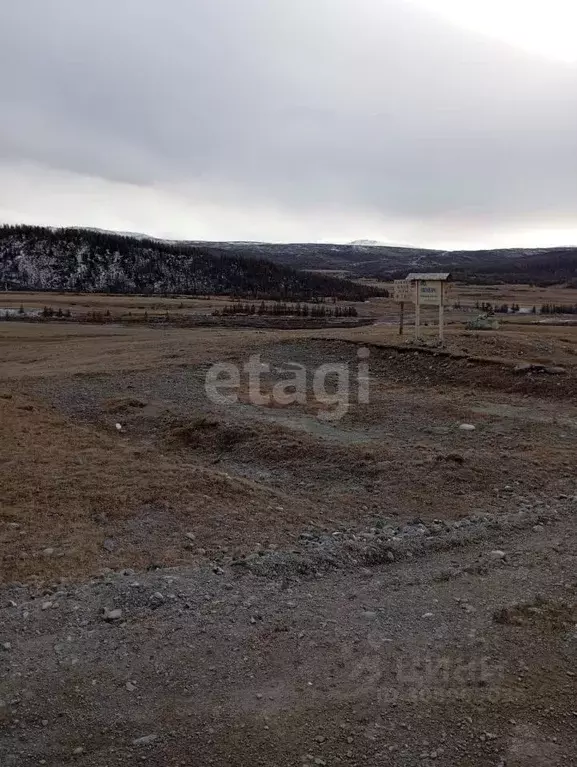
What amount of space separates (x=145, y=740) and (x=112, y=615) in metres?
1.48

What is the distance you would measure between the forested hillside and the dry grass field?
87121 millimetres

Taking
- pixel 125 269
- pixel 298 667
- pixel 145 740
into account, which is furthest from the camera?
pixel 125 269

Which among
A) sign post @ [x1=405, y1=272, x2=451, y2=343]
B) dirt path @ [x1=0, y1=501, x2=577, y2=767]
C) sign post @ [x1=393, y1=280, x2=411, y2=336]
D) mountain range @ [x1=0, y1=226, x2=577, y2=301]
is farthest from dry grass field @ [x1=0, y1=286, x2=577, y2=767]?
mountain range @ [x1=0, y1=226, x2=577, y2=301]

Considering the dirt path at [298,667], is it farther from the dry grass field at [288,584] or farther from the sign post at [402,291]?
the sign post at [402,291]

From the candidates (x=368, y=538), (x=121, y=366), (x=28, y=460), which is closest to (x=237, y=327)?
(x=121, y=366)

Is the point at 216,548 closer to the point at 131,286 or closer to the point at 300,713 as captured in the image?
the point at 300,713

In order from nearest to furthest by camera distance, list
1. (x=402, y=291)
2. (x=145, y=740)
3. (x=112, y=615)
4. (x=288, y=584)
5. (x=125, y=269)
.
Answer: (x=145, y=740) → (x=112, y=615) → (x=288, y=584) → (x=402, y=291) → (x=125, y=269)

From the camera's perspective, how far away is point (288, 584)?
588 centimetres

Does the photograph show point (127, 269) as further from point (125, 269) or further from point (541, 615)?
point (541, 615)

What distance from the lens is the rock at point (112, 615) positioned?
518 cm

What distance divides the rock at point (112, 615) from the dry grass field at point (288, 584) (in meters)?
0.05

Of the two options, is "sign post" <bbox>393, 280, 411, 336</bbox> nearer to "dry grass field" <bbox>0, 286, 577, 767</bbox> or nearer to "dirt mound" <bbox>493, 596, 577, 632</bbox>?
"dry grass field" <bbox>0, 286, 577, 767</bbox>

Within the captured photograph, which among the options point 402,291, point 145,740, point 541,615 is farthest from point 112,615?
A: point 402,291

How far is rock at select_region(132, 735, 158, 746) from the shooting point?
3831 mm
